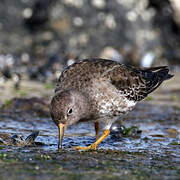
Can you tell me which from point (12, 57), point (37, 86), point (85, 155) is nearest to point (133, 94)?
point (85, 155)

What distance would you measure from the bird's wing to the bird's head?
0.99 metres

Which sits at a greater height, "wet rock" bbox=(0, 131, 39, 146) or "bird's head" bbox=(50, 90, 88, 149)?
A: "bird's head" bbox=(50, 90, 88, 149)

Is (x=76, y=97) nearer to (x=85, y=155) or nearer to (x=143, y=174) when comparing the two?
(x=85, y=155)

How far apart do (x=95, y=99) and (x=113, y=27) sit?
12186 millimetres

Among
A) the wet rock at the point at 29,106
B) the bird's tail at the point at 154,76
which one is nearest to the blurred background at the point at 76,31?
the wet rock at the point at 29,106

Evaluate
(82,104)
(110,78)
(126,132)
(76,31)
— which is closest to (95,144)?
(82,104)

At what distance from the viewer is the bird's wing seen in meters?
7.98

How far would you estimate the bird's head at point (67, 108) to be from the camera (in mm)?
6500

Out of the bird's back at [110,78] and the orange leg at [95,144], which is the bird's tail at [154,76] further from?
the orange leg at [95,144]

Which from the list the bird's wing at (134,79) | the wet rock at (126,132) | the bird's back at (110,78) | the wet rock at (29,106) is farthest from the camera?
the wet rock at (29,106)

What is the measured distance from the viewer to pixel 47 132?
8.24m

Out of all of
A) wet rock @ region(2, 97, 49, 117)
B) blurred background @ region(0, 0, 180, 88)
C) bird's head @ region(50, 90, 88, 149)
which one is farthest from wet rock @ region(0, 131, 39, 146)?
blurred background @ region(0, 0, 180, 88)

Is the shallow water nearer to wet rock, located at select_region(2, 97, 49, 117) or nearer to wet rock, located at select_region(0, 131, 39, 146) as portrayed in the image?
wet rock, located at select_region(0, 131, 39, 146)

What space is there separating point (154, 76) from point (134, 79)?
2.79 feet
